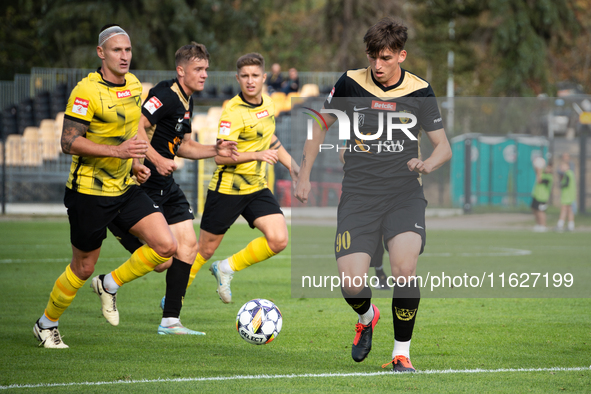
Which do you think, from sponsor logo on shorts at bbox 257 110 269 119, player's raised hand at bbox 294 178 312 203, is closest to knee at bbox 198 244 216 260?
sponsor logo on shorts at bbox 257 110 269 119

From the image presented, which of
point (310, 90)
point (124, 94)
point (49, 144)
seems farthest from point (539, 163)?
point (124, 94)

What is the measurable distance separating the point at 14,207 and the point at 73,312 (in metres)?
14.9

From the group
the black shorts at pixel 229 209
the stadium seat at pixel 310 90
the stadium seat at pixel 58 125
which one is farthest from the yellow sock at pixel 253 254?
the stadium seat at pixel 310 90

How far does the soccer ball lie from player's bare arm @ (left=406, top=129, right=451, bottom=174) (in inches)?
62.5

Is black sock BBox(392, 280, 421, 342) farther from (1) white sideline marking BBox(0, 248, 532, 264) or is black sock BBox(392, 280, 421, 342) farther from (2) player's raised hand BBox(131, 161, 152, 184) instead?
(1) white sideline marking BBox(0, 248, 532, 264)

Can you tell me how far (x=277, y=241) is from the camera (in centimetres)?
734

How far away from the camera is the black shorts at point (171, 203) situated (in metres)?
6.66

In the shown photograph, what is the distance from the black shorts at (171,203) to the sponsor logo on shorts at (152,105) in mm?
707

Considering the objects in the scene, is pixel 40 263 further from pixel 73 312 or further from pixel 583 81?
pixel 583 81

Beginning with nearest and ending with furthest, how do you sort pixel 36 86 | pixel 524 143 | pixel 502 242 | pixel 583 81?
pixel 502 242 → pixel 524 143 → pixel 36 86 → pixel 583 81

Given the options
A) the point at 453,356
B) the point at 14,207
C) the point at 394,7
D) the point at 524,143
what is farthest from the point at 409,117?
the point at 394,7

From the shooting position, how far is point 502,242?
16281 millimetres

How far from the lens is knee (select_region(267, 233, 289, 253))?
733 cm

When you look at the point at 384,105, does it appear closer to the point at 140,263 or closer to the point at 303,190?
the point at 303,190
